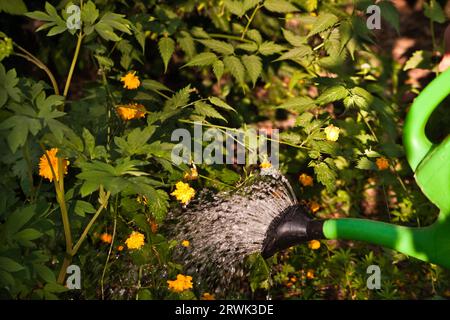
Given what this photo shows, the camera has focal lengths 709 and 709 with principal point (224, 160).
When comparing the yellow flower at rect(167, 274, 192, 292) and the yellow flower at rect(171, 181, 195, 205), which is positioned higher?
the yellow flower at rect(171, 181, 195, 205)

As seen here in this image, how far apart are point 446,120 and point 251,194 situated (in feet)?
3.19

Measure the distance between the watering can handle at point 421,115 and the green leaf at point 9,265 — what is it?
3.42 ft

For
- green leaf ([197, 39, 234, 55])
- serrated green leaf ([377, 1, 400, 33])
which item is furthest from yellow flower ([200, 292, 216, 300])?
serrated green leaf ([377, 1, 400, 33])

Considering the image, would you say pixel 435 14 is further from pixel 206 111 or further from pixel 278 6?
pixel 206 111

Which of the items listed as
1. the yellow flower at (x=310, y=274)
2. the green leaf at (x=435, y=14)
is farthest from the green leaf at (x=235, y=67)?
the green leaf at (x=435, y=14)

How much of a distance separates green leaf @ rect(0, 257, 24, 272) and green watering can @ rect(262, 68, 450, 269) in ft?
2.32

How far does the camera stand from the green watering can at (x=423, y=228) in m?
1.72

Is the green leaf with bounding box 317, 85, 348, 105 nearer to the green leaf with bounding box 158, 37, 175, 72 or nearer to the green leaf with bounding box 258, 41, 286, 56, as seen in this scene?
the green leaf with bounding box 258, 41, 286, 56

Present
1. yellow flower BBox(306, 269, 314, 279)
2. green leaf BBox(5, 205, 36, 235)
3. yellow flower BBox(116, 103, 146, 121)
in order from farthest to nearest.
Answer: yellow flower BBox(306, 269, 314, 279)
yellow flower BBox(116, 103, 146, 121)
green leaf BBox(5, 205, 36, 235)

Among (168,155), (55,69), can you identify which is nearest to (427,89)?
(168,155)

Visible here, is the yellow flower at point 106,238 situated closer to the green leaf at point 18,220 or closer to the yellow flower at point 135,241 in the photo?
the yellow flower at point 135,241

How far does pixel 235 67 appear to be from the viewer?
2.30 metres

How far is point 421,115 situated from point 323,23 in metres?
0.62

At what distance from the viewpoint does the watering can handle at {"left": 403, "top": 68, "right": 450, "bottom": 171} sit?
1.72 meters
